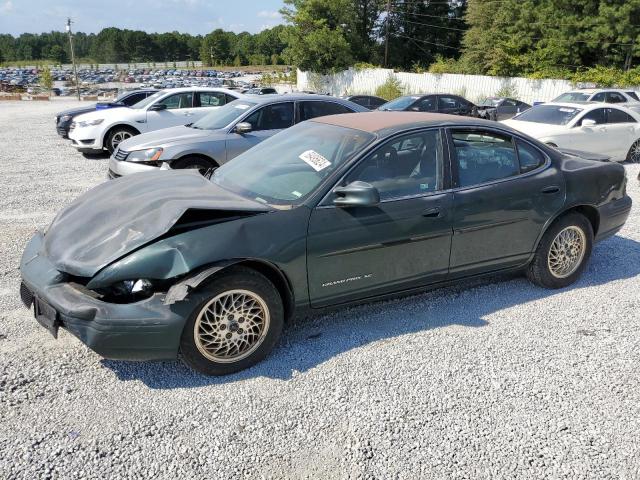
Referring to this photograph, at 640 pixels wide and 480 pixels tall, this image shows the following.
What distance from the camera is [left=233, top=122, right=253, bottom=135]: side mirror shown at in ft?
26.3

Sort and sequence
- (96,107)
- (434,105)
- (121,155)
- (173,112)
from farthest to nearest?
(434,105), (96,107), (173,112), (121,155)

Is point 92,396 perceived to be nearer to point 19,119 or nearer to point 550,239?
point 550,239

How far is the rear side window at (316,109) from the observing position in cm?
865

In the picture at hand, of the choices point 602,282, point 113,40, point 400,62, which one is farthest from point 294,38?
point 113,40

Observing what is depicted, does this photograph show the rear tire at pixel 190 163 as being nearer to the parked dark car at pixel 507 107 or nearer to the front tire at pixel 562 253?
the front tire at pixel 562 253

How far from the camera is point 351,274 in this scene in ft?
11.9

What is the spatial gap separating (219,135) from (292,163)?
4.47 m

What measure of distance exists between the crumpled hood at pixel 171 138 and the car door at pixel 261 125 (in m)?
0.23

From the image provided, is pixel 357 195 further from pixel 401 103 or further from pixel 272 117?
pixel 401 103

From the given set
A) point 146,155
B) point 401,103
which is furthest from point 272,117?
point 401,103

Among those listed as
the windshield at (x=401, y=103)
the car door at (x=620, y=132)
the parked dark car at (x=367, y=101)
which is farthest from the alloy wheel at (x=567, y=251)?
the parked dark car at (x=367, y=101)

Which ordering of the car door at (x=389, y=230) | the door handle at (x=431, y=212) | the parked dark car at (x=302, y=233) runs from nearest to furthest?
the parked dark car at (x=302, y=233) < the car door at (x=389, y=230) < the door handle at (x=431, y=212)

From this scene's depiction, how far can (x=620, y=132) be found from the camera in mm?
10977

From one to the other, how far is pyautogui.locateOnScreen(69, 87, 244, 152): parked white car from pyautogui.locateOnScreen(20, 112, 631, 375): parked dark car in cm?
771
